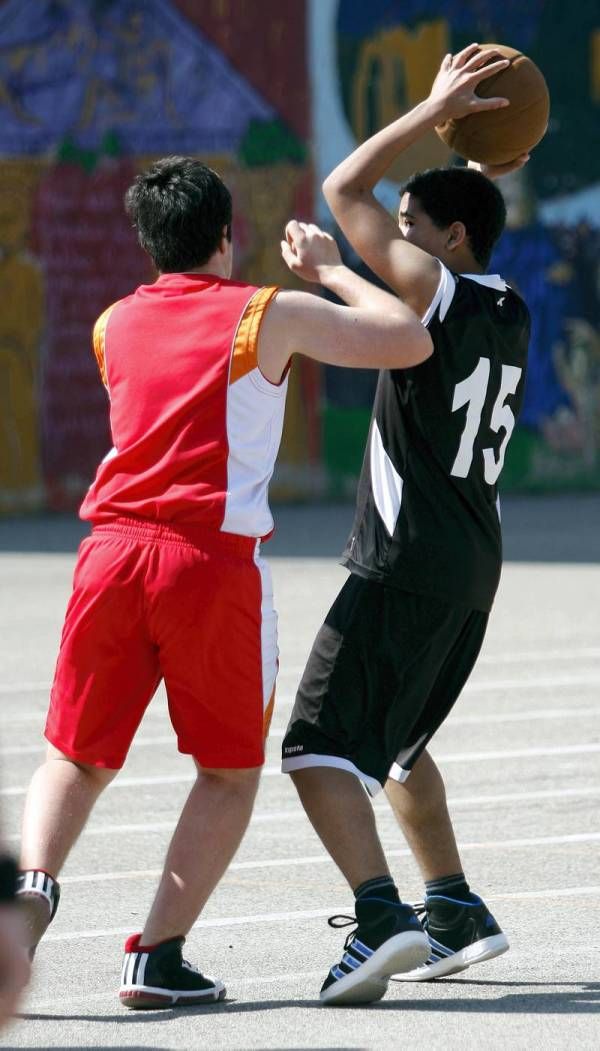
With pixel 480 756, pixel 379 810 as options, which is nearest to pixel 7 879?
pixel 379 810

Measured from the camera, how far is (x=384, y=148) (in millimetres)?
5094

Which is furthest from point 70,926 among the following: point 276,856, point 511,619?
point 511,619

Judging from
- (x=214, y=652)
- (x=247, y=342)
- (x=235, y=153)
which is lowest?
(x=214, y=652)

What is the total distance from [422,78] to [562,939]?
15.6 m

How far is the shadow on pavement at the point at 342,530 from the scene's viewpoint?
16.1 m

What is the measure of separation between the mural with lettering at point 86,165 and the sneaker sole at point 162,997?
14.7m

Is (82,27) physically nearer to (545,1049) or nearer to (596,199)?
(596,199)

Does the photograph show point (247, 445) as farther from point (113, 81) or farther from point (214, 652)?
point (113, 81)

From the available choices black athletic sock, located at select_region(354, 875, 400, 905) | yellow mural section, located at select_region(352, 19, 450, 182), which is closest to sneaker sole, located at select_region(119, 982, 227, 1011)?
black athletic sock, located at select_region(354, 875, 400, 905)

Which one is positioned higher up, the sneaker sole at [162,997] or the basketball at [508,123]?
the basketball at [508,123]

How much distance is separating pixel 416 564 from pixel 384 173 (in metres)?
1.01

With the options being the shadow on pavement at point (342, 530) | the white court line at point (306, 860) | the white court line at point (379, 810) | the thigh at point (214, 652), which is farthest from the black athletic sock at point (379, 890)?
the shadow on pavement at point (342, 530)

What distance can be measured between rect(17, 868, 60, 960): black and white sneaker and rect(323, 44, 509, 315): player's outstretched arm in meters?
1.72

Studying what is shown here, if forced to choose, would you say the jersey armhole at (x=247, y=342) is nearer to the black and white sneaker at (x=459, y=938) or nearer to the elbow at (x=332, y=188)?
the elbow at (x=332, y=188)
